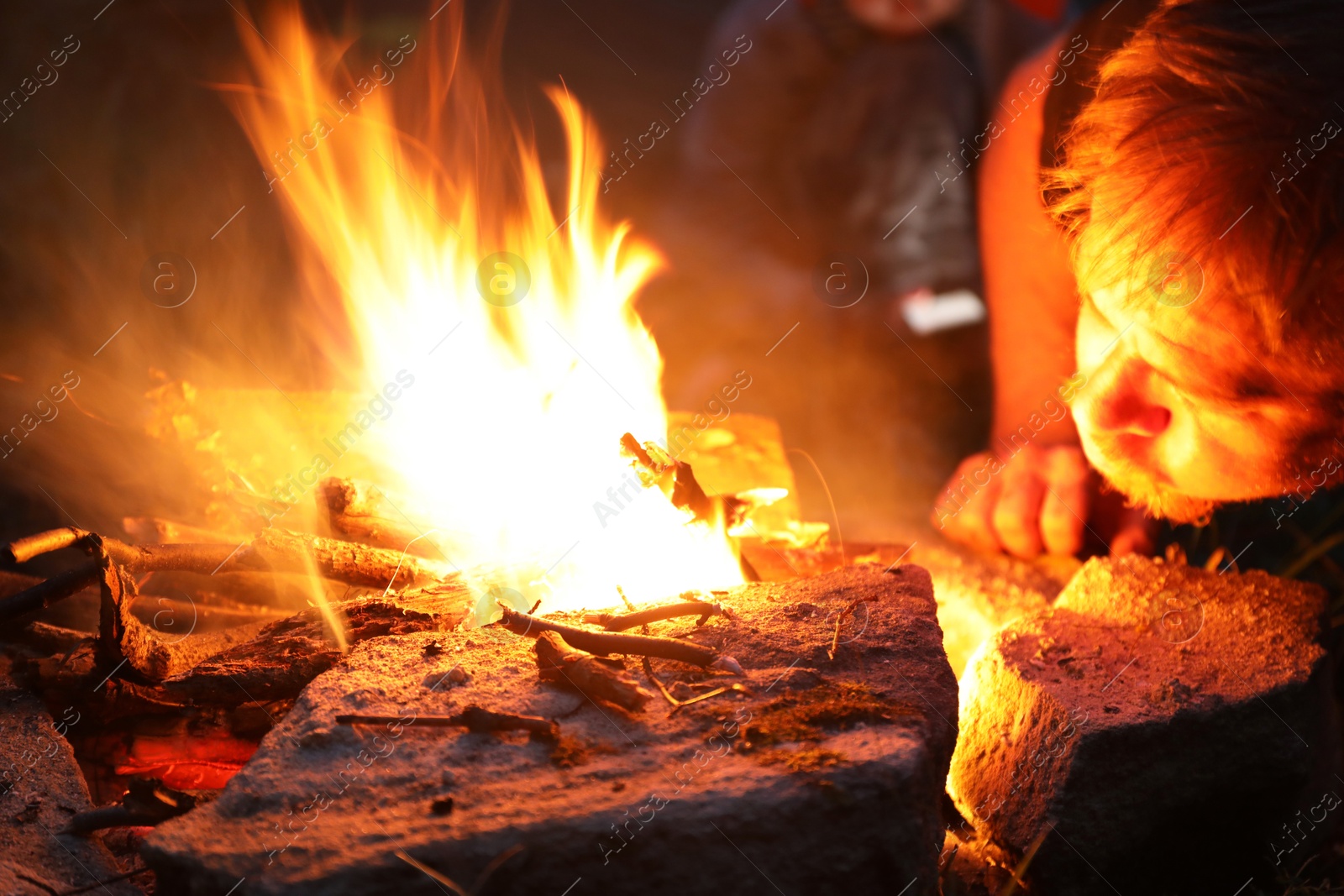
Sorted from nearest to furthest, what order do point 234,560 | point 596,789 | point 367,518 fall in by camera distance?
point 596,789 < point 234,560 < point 367,518

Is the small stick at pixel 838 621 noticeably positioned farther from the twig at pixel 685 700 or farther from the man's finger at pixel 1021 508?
the man's finger at pixel 1021 508

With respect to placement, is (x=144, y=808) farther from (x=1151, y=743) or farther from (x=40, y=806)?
(x=1151, y=743)

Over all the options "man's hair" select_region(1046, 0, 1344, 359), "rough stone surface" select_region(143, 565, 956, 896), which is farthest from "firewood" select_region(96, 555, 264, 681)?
"man's hair" select_region(1046, 0, 1344, 359)

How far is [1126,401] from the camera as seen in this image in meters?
2.69

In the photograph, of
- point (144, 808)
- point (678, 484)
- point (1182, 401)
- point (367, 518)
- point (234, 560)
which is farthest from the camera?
point (367, 518)

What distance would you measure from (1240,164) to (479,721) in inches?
84.1

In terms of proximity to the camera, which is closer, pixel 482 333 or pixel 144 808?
pixel 144 808

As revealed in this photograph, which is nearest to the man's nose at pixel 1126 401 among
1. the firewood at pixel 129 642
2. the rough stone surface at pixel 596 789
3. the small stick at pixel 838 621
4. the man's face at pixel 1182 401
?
the man's face at pixel 1182 401

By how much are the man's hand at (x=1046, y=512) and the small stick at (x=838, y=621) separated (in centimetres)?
154

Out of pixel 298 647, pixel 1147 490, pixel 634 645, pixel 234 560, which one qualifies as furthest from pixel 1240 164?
pixel 234 560

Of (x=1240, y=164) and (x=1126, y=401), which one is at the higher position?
(x=1240, y=164)

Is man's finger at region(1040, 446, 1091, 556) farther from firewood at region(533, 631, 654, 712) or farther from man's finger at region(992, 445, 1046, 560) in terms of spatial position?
firewood at region(533, 631, 654, 712)

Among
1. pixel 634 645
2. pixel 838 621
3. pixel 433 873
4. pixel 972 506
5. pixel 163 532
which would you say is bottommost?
pixel 972 506

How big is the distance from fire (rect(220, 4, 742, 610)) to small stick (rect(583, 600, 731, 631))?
0.42m
